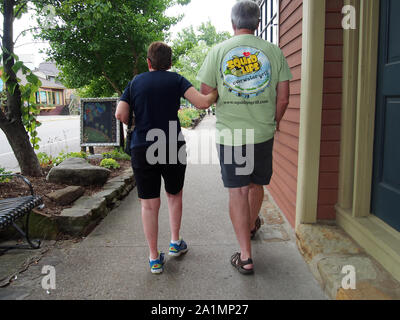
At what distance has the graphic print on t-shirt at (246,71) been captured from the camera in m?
2.49

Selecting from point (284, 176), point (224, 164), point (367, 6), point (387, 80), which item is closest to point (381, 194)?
point (387, 80)

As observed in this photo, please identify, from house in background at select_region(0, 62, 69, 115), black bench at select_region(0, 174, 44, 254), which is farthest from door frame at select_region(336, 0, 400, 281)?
house in background at select_region(0, 62, 69, 115)

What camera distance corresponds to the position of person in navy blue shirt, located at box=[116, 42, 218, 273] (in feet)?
8.50

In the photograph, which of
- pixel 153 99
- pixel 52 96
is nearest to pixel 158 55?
pixel 153 99

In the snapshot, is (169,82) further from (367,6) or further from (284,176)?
(284,176)

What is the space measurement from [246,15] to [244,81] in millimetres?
477

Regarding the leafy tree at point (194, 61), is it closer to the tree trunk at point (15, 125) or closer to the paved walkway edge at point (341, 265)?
the tree trunk at point (15, 125)

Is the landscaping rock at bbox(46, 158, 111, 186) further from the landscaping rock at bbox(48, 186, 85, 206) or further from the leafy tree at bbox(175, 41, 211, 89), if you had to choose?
the leafy tree at bbox(175, 41, 211, 89)

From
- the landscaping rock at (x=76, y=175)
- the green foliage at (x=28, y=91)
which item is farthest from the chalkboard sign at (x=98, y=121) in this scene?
the landscaping rock at (x=76, y=175)

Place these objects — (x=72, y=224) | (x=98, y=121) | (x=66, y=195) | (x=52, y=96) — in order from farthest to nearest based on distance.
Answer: (x=52, y=96)
(x=98, y=121)
(x=66, y=195)
(x=72, y=224)

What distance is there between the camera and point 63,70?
9109 mm

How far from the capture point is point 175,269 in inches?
110

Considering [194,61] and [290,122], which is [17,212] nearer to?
[290,122]

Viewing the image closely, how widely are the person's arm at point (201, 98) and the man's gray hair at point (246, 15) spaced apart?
51 centimetres
